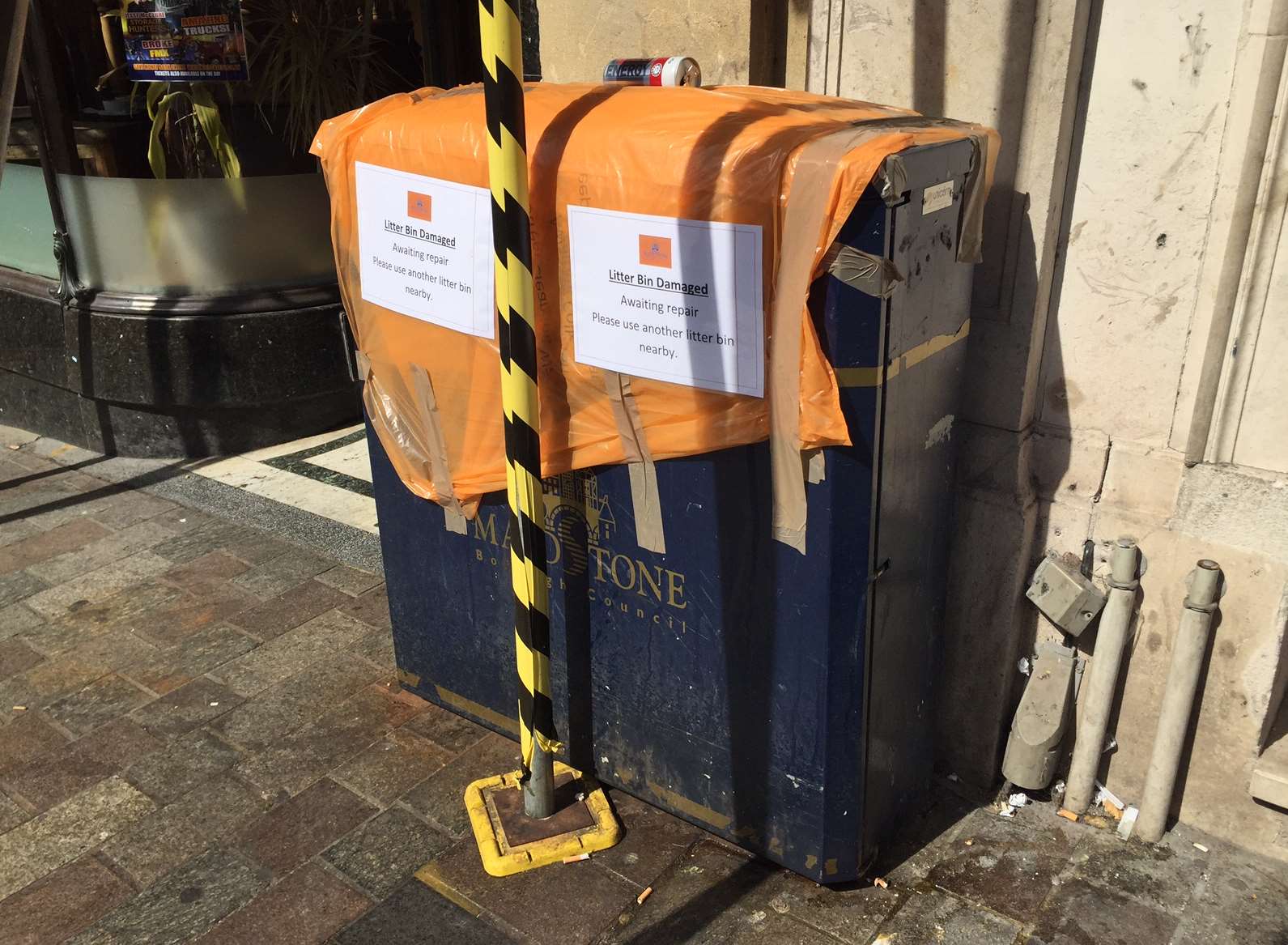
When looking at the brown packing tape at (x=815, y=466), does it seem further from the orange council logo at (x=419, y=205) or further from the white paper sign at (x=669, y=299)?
the orange council logo at (x=419, y=205)

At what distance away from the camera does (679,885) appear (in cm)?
297

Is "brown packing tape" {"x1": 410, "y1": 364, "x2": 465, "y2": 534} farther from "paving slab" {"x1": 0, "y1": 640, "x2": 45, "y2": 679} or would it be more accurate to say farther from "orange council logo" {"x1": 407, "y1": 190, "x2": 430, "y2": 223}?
"paving slab" {"x1": 0, "y1": 640, "x2": 45, "y2": 679}

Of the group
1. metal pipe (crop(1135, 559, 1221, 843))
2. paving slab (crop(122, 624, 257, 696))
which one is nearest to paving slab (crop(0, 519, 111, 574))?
paving slab (crop(122, 624, 257, 696))

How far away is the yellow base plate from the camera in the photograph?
9.94 feet

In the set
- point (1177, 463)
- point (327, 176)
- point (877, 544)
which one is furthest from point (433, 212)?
point (1177, 463)

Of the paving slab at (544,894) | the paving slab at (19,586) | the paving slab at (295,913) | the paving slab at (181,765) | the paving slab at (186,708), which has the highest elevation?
the paving slab at (544,894)

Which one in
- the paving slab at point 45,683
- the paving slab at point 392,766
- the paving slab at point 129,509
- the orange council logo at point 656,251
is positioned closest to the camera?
the orange council logo at point 656,251

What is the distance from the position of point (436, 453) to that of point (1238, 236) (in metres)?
2.25

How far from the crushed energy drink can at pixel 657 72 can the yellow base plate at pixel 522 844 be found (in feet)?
6.77

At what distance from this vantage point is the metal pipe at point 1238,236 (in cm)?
252

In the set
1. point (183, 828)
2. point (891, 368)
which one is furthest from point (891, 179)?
point (183, 828)

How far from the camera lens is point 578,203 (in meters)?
2.67

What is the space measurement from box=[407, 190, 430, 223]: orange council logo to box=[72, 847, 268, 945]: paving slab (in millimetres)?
1895

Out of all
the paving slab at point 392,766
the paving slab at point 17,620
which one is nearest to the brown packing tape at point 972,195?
the paving slab at point 392,766
